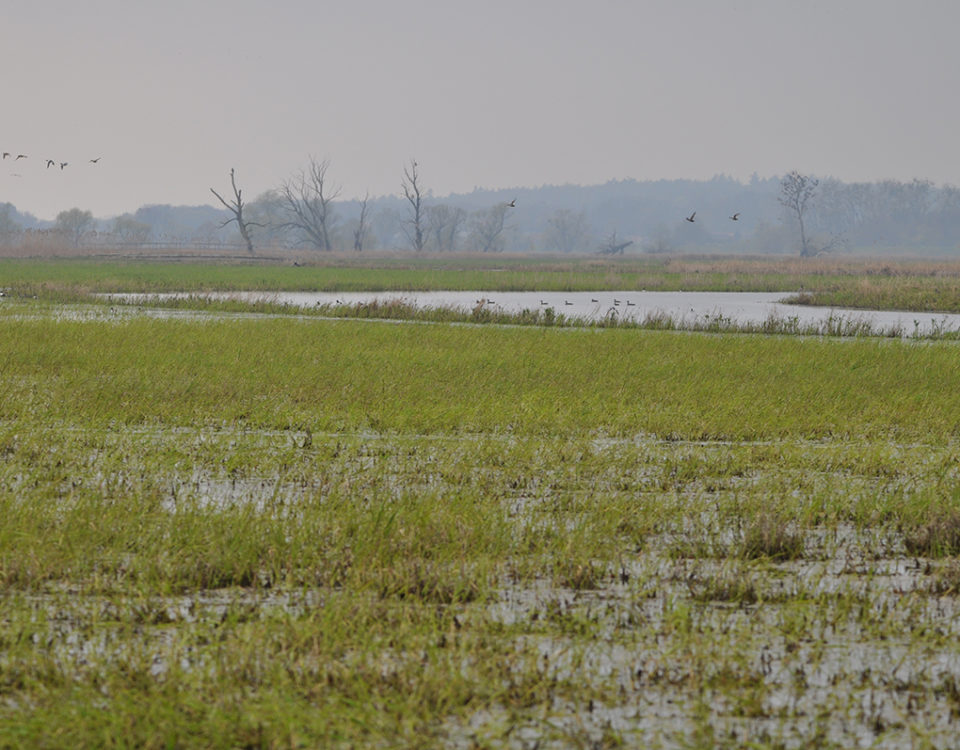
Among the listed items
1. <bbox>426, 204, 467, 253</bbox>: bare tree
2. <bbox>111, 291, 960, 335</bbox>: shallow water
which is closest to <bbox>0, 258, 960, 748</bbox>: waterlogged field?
<bbox>111, 291, 960, 335</bbox>: shallow water

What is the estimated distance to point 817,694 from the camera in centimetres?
619

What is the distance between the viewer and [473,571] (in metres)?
8.17

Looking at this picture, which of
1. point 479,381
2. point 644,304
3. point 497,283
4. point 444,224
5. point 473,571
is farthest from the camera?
point 444,224

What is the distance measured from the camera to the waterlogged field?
19.0ft

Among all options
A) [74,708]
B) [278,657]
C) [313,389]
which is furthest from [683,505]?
[313,389]

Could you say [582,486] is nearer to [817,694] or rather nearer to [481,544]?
[481,544]

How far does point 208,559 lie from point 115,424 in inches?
295

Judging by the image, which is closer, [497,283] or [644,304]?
[644,304]

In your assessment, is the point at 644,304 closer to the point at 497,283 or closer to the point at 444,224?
the point at 497,283

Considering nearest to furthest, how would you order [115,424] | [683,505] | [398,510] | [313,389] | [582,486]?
[398,510]
[683,505]
[582,486]
[115,424]
[313,389]

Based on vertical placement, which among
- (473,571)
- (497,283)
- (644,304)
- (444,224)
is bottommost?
(473,571)

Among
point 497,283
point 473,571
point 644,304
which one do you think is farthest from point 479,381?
point 497,283

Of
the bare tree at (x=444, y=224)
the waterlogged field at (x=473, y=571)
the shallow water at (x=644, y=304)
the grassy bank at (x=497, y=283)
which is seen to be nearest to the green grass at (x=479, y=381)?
the waterlogged field at (x=473, y=571)

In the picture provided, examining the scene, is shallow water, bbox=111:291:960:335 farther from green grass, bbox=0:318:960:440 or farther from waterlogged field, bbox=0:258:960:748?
waterlogged field, bbox=0:258:960:748
